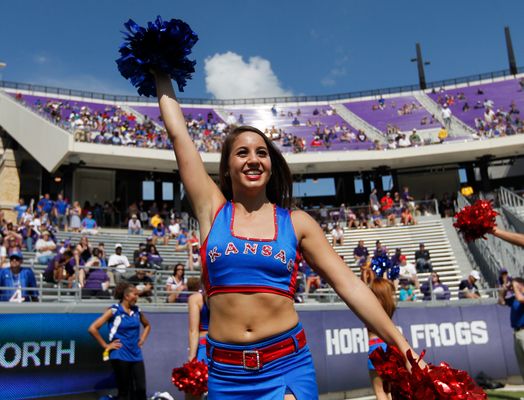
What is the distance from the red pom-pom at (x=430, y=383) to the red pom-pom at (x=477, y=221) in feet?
A: 12.5

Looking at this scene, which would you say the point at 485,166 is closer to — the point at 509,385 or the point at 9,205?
the point at 509,385

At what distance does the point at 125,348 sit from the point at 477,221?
4.37m

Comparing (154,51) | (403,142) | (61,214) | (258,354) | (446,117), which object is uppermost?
(446,117)

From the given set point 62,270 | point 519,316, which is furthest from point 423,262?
point 62,270

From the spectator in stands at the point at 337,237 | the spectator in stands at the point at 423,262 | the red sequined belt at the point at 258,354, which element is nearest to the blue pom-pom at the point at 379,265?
the red sequined belt at the point at 258,354

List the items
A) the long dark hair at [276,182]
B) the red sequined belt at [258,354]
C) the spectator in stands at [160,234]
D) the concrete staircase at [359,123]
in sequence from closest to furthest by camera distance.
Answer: the red sequined belt at [258,354] < the long dark hair at [276,182] < the spectator in stands at [160,234] < the concrete staircase at [359,123]

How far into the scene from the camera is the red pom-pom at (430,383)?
5.57 ft

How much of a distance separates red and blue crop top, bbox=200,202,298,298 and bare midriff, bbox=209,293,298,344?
0.03 m

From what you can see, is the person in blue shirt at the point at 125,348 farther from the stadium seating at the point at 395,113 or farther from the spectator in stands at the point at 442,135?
the stadium seating at the point at 395,113

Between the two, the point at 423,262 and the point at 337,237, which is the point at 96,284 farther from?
the point at 337,237

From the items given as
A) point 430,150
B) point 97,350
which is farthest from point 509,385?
point 430,150

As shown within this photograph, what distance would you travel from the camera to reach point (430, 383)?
1729 mm

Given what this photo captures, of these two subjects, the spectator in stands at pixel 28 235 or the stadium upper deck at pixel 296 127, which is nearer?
the spectator in stands at pixel 28 235

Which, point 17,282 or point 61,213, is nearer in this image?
point 17,282
